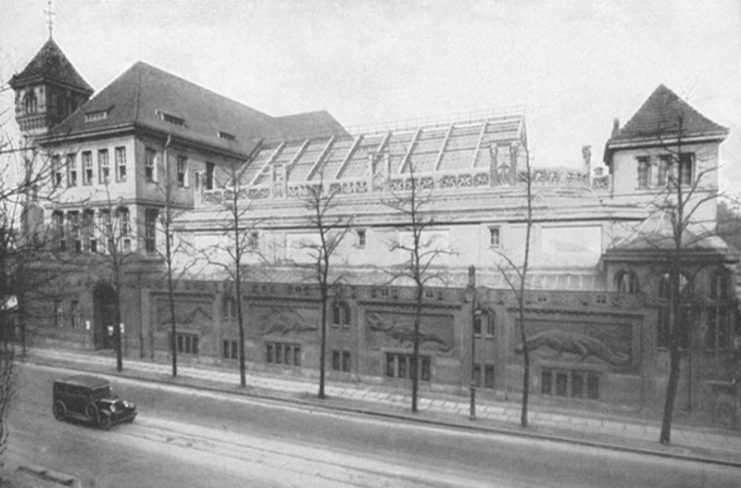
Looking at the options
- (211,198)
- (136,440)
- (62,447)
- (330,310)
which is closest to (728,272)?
(330,310)

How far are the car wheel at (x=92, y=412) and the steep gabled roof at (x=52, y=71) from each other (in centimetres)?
2891

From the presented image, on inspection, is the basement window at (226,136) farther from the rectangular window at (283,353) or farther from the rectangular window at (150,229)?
the rectangular window at (283,353)

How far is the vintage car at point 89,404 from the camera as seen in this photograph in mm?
18516

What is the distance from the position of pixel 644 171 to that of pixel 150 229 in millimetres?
33839

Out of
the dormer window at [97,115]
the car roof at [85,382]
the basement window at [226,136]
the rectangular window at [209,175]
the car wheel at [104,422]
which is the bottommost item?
the car wheel at [104,422]

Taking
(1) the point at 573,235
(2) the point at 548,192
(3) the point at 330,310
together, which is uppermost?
(2) the point at 548,192

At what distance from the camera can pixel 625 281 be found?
2203 centimetres

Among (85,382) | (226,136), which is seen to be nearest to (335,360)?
(85,382)

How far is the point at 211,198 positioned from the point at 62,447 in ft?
68.0

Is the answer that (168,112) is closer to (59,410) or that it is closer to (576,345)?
(59,410)

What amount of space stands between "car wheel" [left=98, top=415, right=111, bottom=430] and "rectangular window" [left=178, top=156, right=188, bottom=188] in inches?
884

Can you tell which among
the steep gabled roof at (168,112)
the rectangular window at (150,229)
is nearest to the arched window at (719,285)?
the rectangular window at (150,229)

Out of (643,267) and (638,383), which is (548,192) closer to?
(643,267)

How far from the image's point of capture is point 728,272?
19.4 m
